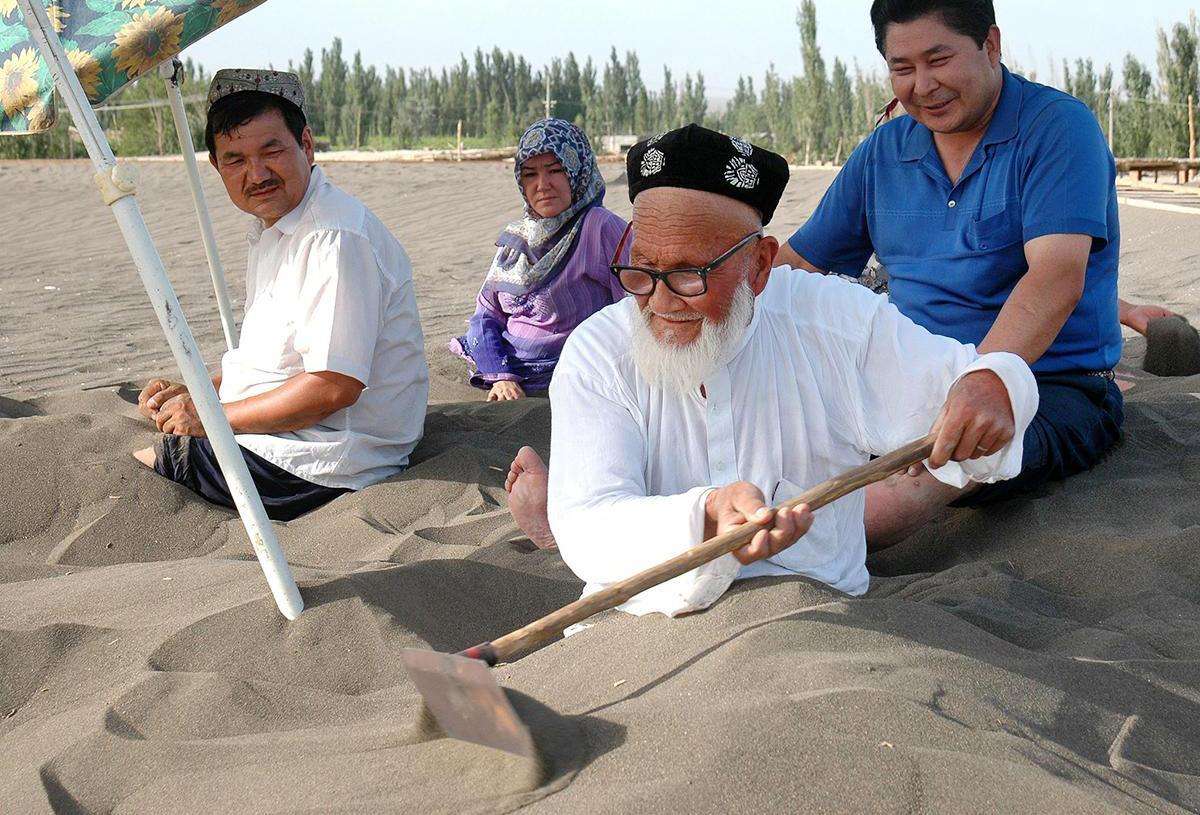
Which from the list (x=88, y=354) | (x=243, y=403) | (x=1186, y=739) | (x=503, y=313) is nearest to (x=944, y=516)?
(x=1186, y=739)

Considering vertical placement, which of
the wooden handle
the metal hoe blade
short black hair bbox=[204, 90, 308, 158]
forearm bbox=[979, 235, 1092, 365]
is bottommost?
the metal hoe blade

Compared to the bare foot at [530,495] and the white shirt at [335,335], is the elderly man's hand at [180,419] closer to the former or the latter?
the white shirt at [335,335]

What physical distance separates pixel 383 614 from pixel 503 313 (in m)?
3.05

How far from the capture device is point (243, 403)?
13.4 ft

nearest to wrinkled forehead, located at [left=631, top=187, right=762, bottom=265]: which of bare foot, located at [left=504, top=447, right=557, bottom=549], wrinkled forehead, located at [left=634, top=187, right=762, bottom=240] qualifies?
wrinkled forehead, located at [left=634, top=187, right=762, bottom=240]

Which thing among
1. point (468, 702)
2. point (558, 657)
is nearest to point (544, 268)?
point (558, 657)

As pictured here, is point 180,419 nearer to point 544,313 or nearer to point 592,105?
point 544,313

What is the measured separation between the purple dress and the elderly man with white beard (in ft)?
9.59

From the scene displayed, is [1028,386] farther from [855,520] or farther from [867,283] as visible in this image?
[867,283]

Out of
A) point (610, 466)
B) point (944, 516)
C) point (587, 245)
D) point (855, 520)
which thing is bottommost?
point (944, 516)

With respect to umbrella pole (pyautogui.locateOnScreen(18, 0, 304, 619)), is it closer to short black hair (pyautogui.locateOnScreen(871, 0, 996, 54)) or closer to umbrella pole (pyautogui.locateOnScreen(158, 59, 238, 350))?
umbrella pole (pyautogui.locateOnScreen(158, 59, 238, 350))

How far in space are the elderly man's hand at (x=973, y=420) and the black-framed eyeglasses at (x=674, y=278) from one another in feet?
1.74

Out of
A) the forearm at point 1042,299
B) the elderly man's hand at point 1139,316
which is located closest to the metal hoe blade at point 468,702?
the forearm at point 1042,299

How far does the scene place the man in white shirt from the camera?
3990 mm
